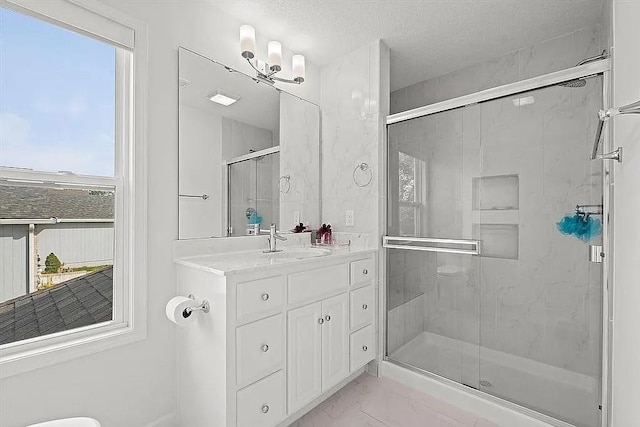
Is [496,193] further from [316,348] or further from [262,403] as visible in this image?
[262,403]

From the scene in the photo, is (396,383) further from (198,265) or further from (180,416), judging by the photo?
(198,265)

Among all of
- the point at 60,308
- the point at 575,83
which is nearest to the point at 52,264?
the point at 60,308

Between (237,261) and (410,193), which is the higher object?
(410,193)

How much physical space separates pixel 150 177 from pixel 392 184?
165cm

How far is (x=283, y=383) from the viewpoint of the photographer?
1.65m

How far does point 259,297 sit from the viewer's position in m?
1.54

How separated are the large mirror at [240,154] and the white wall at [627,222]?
1.89 m

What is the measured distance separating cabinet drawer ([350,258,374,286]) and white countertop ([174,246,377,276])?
0.09 m

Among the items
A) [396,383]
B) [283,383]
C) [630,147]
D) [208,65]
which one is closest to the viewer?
[630,147]

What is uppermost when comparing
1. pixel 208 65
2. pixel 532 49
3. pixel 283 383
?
pixel 532 49

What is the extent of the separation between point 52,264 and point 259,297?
978 mm

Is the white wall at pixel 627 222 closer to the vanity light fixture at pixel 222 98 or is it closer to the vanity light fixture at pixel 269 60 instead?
the vanity light fixture at pixel 269 60

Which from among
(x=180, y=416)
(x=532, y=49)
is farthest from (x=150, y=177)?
(x=532, y=49)

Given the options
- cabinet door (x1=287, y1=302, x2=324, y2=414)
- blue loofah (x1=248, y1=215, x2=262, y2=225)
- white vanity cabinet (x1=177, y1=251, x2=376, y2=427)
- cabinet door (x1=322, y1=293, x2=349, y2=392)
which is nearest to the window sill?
white vanity cabinet (x1=177, y1=251, x2=376, y2=427)
